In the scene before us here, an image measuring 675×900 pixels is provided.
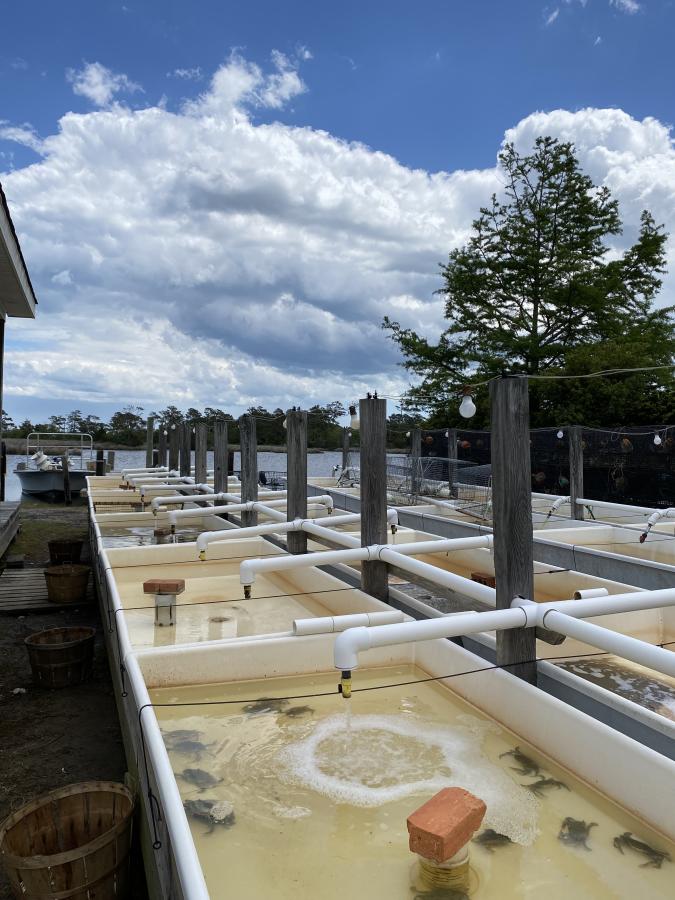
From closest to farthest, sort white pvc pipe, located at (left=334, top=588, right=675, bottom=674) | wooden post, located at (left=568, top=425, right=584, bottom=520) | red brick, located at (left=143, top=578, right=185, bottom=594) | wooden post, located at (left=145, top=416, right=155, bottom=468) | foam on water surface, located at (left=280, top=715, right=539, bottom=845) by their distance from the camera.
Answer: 1. foam on water surface, located at (left=280, top=715, right=539, bottom=845)
2. white pvc pipe, located at (left=334, top=588, right=675, bottom=674)
3. red brick, located at (left=143, top=578, right=185, bottom=594)
4. wooden post, located at (left=568, top=425, right=584, bottom=520)
5. wooden post, located at (left=145, top=416, right=155, bottom=468)

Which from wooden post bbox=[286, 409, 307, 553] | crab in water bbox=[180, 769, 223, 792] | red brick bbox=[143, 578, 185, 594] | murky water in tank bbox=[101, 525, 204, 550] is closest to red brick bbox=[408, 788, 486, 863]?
crab in water bbox=[180, 769, 223, 792]

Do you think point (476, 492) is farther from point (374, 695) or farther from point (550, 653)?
point (374, 695)

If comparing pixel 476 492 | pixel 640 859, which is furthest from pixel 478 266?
pixel 640 859

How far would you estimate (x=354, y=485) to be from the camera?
18.7 m

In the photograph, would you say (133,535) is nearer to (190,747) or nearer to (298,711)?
(298,711)

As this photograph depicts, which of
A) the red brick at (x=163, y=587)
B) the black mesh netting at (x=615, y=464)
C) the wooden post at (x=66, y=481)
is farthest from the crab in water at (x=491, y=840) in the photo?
the wooden post at (x=66, y=481)

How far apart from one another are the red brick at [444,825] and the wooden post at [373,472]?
3599 millimetres

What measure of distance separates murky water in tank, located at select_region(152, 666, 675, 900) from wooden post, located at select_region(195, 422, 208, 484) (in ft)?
35.1

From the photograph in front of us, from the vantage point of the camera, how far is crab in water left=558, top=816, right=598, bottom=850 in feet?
9.73

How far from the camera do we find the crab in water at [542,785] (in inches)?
132

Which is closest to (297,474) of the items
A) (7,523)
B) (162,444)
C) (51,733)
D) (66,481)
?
(51,733)

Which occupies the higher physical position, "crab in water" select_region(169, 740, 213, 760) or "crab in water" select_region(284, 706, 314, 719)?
"crab in water" select_region(284, 706, 314, 719)

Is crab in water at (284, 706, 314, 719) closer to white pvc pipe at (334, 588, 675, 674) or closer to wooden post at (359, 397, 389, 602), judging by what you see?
white pvc pipe at (334, 588, 675, 674)

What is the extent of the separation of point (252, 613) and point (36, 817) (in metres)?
3.34
